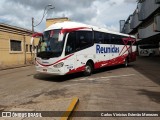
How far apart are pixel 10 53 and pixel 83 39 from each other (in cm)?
1535

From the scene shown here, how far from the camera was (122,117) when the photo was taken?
6.65m

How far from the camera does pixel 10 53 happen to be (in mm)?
28094

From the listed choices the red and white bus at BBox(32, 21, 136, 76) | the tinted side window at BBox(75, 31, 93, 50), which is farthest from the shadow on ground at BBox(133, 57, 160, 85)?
the tinted side window at BBox(75, 31, 93, 50)

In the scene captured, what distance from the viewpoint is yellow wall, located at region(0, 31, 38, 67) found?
1040 inches

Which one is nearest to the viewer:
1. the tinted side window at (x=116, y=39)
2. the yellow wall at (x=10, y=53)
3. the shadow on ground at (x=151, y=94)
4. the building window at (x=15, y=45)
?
the shadow on ground at (x=151, y=94)

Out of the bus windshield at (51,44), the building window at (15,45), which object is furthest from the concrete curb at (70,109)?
the building window at (15,45)

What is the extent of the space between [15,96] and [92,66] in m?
7.85

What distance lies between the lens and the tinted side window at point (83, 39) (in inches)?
572

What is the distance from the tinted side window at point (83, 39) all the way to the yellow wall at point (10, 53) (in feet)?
44.4

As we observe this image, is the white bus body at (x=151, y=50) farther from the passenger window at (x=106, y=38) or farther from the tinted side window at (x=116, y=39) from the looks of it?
the passenger window at (x=106, y=38)

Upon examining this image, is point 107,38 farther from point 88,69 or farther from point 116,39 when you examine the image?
point 88,69

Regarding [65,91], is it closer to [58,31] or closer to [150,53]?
[58,31]

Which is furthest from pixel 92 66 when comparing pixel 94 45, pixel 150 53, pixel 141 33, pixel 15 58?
pixel 150 53

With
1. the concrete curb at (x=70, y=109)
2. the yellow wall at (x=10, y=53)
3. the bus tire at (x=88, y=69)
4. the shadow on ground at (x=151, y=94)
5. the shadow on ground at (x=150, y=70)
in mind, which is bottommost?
the shadow on ground at (x=151, y=94)
